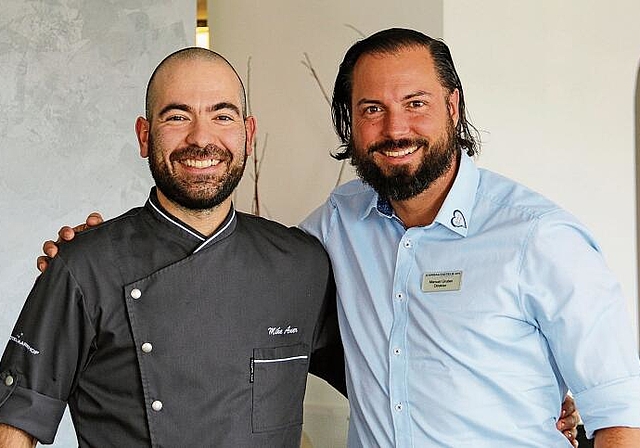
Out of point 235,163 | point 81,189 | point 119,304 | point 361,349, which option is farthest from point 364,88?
point 81,189

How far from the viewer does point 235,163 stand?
2070mm

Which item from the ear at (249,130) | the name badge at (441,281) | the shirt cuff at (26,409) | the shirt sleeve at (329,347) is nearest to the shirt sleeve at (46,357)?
the shirt cuff at (26,409)

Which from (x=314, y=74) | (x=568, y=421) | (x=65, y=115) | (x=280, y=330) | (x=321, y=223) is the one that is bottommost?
(x=568, y=421)

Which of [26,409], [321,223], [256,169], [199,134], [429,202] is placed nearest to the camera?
[26,409]

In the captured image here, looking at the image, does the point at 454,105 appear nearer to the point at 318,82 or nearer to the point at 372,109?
the point at 372,109

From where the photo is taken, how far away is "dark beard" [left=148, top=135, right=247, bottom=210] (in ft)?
6.68

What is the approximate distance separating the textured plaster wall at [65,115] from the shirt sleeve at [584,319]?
1702mm

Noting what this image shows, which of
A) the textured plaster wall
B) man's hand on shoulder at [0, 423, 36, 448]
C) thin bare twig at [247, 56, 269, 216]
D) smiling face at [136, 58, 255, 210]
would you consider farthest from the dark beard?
thin bare twig at [247, 56, 269, 216]

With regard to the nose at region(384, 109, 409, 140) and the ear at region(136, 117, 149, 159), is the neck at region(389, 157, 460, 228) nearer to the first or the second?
the nose at region(384, 109, 409, 140)

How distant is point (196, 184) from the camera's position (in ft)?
6.69

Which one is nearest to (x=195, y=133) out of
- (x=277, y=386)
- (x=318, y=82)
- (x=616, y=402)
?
(x=277, y=386)

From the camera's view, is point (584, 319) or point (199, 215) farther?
point (199, 215)

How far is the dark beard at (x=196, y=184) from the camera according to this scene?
80.2 inches

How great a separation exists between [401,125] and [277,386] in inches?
22.6
